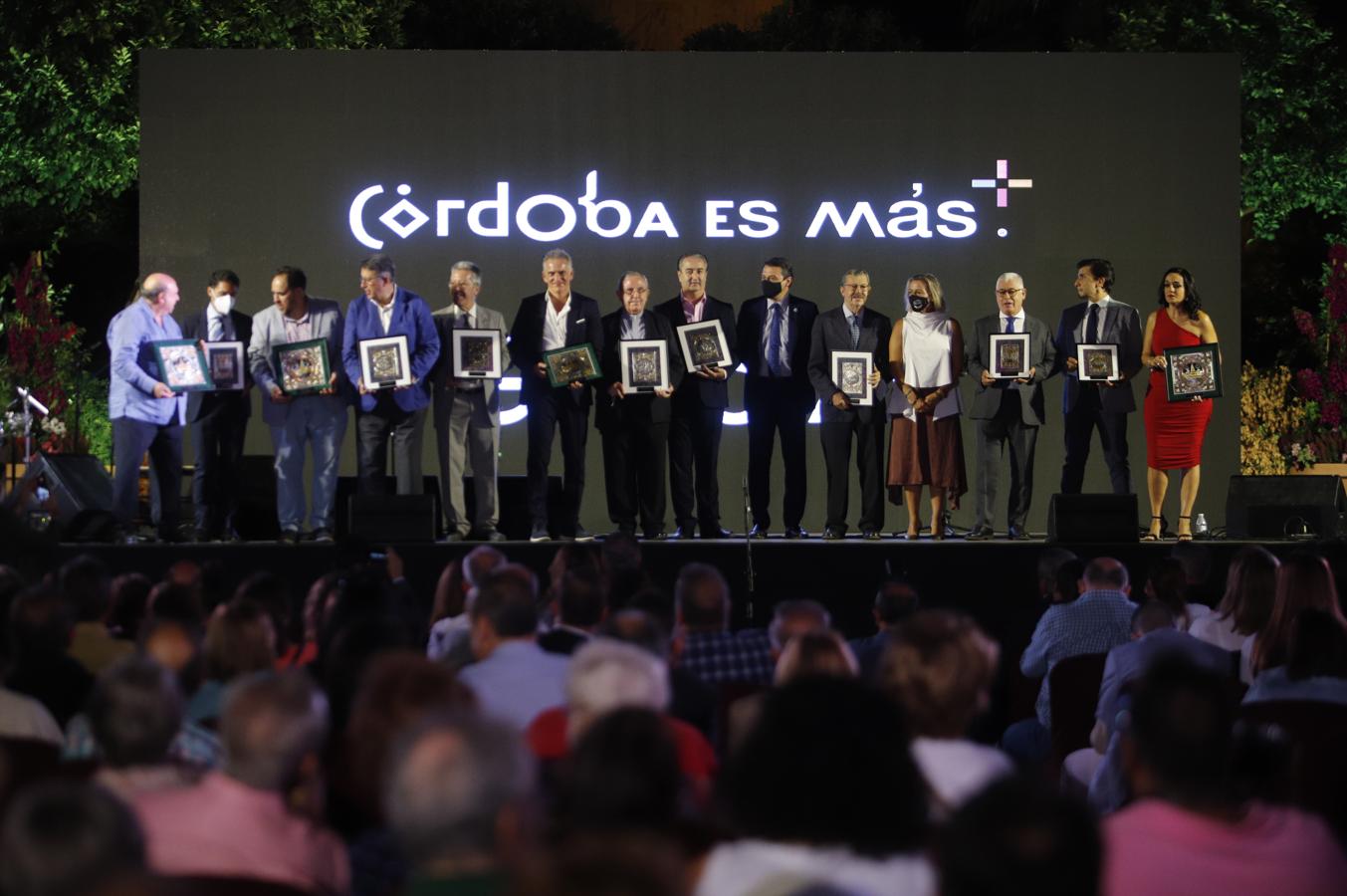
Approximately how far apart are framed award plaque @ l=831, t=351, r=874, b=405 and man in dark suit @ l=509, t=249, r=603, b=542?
159 centimetres

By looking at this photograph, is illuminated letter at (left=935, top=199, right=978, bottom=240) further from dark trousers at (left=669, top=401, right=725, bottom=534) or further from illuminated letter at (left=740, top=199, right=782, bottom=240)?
dark trousers at (left=669, top=401, right=725, bottom=534)

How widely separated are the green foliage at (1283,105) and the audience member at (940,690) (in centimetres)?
1832

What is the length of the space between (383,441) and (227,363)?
115cm

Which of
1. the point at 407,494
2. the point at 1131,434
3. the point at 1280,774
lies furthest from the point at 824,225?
the point at 1280,774

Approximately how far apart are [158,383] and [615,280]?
16.1 feet

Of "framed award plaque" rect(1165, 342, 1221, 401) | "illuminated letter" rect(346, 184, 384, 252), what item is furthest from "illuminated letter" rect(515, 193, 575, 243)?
"framed award plaque" rect(1165, 342, 1221, 401)

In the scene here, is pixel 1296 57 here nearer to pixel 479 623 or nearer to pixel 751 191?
pixel 751 191

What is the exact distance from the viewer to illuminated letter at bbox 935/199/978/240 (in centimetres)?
1502

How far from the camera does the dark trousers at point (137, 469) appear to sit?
36.7 ft

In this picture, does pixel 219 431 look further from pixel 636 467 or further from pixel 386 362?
pixel 636 467

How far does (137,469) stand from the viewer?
A: 11258mm

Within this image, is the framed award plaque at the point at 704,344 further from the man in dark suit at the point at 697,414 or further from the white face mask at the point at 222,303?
the white face mask at the point at 222,303

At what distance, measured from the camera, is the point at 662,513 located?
38.3ft

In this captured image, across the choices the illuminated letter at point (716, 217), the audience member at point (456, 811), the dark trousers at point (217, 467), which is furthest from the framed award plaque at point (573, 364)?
the audience member at point (456, 811)
